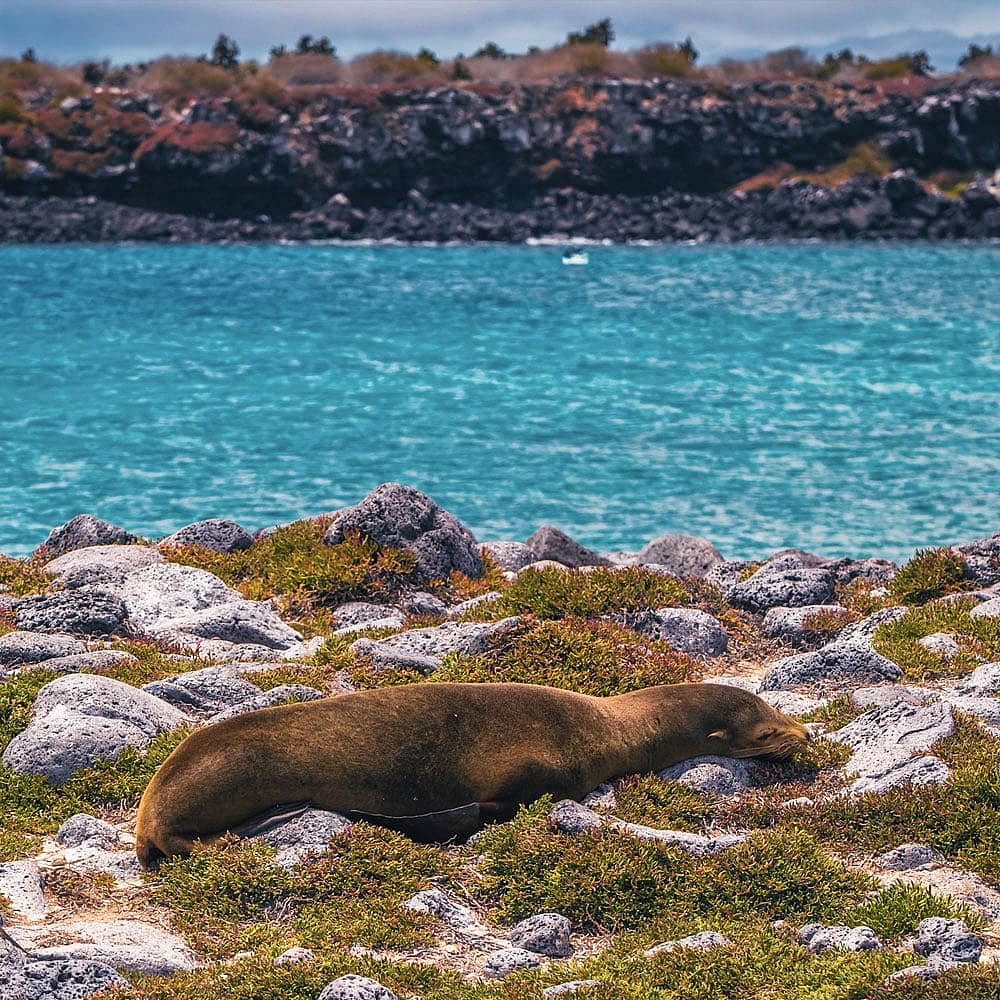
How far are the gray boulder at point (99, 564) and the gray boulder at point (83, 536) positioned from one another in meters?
0.30

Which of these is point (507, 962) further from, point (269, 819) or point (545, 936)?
point (269, 819)

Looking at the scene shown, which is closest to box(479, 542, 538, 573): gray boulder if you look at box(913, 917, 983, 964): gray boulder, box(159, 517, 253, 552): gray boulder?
box(159, 517, 253, 552): gray boulder

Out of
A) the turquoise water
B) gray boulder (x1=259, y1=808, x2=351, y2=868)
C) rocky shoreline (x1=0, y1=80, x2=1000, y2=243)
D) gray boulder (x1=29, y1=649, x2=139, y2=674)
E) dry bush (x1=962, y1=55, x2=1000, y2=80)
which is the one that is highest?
dry bush (x1=962, y1=55, x2=1000, y2=80)

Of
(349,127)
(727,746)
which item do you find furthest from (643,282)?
(727,746)

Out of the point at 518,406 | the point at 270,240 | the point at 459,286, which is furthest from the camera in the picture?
the point at 270,240

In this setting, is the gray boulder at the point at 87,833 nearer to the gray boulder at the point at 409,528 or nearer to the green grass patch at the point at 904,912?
the green grass patch at the point at 904,912

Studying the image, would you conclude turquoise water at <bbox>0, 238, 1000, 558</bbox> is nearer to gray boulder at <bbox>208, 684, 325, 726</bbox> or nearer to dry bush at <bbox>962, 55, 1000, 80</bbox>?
gray boulder at <bbox>208, 684, 325, 726</bbox>

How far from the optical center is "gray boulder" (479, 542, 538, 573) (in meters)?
17.4

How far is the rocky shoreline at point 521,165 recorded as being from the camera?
109812 mm

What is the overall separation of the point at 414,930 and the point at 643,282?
69267mm

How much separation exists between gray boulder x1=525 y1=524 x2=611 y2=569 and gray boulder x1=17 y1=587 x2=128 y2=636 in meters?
6.49

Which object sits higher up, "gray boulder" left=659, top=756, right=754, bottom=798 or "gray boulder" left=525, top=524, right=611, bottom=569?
"gray boulder" left=659, top=756, right=754, bottom=798

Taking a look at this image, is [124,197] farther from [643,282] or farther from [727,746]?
[727,746]

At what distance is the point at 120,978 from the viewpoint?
6184mm
